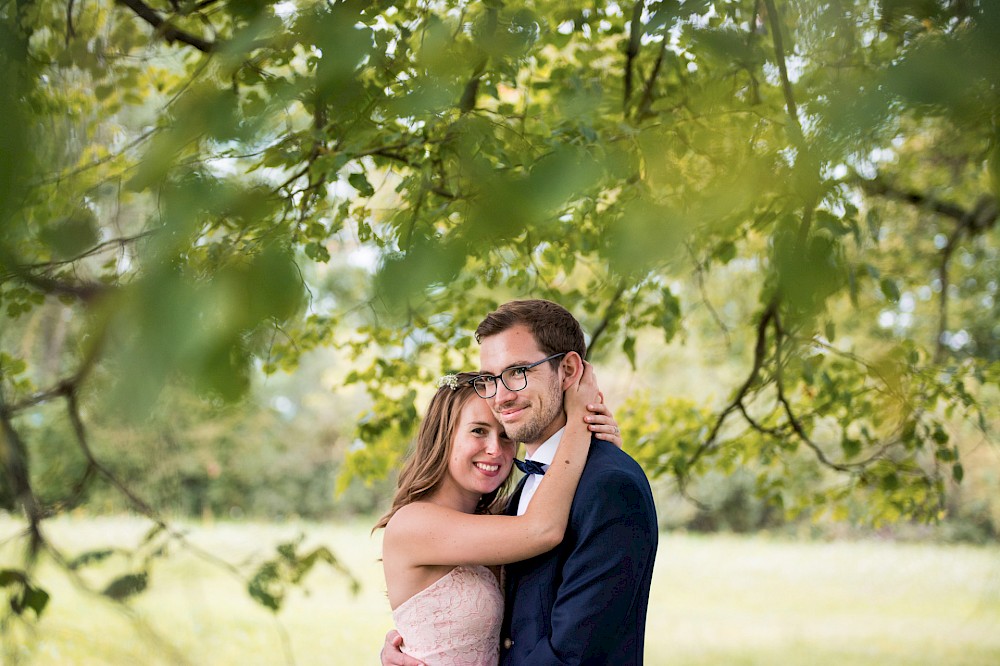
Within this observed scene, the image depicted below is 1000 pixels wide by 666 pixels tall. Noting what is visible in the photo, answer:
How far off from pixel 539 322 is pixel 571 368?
0.16 metres

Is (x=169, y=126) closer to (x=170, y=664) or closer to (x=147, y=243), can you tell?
(x=147, y=243)

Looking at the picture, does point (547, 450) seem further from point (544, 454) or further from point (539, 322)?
point (539, 322)

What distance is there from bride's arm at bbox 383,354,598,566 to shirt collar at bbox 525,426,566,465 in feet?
0.27

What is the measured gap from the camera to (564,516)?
2295mm

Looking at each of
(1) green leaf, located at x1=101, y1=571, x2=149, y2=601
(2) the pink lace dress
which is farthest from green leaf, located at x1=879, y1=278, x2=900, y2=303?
(1) green leaf, located at x1=101, y1=571, x2=149, y2=601

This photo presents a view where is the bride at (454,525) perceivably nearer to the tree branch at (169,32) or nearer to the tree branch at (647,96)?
the tree branch at (169,32)

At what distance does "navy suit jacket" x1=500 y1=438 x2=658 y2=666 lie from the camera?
2172 millimetres

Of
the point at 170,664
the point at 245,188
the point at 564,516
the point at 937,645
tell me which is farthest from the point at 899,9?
the point at 937,645

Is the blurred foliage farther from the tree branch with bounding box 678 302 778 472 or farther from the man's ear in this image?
the tree branch with bounding box 678 302 778 472

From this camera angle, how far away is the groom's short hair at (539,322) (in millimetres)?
2512

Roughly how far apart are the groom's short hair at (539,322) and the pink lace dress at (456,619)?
0.72m

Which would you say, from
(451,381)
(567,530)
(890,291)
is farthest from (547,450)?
(890,291)

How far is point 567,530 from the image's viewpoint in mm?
2324

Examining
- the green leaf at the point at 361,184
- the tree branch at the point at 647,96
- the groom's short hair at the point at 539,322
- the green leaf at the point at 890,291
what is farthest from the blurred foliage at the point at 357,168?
the green leaf at the point at 890,291
